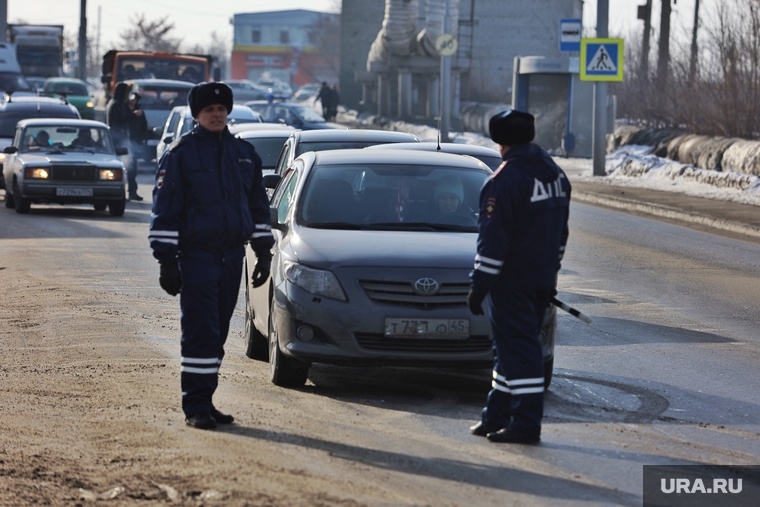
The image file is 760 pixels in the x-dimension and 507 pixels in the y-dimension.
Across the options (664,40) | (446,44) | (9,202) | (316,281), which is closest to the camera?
(316,281)

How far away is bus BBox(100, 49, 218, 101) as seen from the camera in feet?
139

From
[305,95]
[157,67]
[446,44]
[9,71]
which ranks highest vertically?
[446,44]

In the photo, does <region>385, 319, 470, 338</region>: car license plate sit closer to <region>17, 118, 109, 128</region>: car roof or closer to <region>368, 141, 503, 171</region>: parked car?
<region>368, 141, 503, 171</region>: parked car

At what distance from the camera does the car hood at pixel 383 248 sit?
852cm

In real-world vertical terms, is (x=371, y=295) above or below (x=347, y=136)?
below

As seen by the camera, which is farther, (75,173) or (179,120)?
(179,120)

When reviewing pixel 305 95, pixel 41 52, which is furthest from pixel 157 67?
pixel 305 95

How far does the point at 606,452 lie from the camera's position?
7066 mm

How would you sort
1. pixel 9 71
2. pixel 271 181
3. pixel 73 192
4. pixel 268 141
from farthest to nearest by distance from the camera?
pixel 9 71 → pixel 73 192 → pixel 268 141 → pixel 271 181

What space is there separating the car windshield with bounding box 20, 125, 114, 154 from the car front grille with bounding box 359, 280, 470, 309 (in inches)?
636

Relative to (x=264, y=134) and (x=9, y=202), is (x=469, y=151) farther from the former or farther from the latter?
(x=9, y=202)

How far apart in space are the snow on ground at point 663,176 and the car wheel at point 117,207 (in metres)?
10.2

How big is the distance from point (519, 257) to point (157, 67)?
36.2m

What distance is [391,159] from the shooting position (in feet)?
33.1
